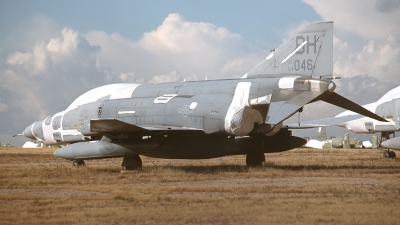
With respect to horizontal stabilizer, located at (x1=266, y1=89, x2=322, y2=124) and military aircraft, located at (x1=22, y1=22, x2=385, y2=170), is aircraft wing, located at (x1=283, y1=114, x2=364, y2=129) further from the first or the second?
horizontal stabilizer, located at (x1=266, y1=89, x2=322, y2=124)

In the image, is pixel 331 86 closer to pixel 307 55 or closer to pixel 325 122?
pixel 307 55

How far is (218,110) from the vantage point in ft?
56.6

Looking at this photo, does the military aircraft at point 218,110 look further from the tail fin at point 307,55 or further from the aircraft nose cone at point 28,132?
the aircraft nose cone at point 28,132

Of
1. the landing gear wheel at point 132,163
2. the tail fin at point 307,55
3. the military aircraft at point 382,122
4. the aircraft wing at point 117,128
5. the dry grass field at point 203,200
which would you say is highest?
the tail fin at point 307,55

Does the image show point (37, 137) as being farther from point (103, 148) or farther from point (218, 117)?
point (218, 117)

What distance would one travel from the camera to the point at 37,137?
22.8 m

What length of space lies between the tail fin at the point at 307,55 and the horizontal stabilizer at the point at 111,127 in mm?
4801

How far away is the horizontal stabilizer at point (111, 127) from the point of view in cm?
1698

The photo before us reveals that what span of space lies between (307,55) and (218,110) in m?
3.33

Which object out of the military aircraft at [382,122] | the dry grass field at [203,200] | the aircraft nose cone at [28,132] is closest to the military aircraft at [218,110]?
the dry grass field at [203,200]

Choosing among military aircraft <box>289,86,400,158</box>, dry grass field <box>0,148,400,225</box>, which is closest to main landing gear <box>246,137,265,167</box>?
military aircraft <box>289,86,400,158</box>

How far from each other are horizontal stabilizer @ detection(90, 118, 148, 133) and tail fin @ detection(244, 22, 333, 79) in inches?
189

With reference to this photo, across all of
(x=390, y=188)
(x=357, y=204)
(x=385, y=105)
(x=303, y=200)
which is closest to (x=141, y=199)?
(x=303, y=200)

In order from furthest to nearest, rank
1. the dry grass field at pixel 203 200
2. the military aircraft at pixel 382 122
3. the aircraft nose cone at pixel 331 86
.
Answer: the military aircraft at pixel 382 122 → the aircraft nose cone at pixel 331 86 → the dry grass field at pixel 203 200
